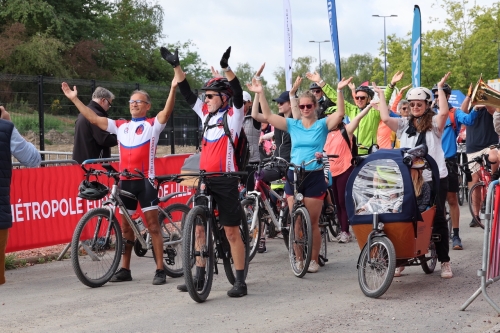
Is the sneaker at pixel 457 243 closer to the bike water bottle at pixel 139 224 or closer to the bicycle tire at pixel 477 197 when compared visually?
the bicycle tire at pixel 477 197

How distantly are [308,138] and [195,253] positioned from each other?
7.66 ft

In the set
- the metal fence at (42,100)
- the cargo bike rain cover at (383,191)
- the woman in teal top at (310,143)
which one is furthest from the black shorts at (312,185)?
the metal fence at (42,100)

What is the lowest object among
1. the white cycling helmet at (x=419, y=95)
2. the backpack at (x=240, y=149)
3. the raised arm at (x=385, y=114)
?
the backpack at (x=240, y=149)

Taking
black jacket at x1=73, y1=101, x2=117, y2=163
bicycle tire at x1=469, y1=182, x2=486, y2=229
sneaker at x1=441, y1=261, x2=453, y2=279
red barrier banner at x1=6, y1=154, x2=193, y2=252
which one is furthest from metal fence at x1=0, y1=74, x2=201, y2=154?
sneaker at x1=441, y1=261, x2=453, y2=279

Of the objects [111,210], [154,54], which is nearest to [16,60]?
[154,54]

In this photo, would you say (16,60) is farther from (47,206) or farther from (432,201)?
(432,201)

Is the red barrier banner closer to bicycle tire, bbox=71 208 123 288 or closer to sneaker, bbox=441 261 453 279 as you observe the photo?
bicycle tire, bbox=71 208 123 288

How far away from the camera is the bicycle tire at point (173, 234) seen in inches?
384

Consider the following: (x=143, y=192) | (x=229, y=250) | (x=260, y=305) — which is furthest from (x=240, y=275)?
(x=143, y=192)

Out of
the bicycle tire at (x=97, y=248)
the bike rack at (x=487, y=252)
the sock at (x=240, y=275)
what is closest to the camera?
the bike rack at (x=487, y=252)

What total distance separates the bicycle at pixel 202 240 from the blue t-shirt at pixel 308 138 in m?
1.51

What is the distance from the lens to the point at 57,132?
17.1 meters

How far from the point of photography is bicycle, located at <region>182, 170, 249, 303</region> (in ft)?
26.3

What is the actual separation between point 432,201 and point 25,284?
441cm
